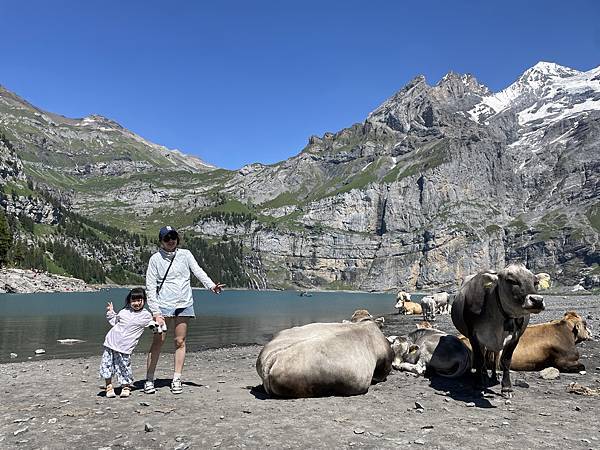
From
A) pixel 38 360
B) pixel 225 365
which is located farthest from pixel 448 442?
pixel 38 360

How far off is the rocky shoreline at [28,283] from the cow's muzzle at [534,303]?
155 meters

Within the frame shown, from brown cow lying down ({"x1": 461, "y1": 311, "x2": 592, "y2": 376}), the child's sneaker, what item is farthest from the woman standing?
brown cow lying down ({"x1": 461, "y1": 311, "x2": 592, "y2": 376})

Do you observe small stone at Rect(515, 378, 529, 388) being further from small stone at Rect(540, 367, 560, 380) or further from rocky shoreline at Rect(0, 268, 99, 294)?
rocky shoreline at Rect(0, 268, 99, 294)

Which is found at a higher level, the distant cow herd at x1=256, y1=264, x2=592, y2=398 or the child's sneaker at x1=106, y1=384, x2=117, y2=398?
the distant cow herd at x1=256, y1=264, x2=592, y2=398

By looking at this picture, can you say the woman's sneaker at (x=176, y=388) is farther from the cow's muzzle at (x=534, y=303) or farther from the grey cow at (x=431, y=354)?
the cow's muzzle at (x=534, y=303)

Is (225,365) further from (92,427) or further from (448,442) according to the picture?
(448,442)

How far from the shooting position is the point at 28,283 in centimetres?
14800

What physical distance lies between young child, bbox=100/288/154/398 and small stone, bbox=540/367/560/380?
42.5ft

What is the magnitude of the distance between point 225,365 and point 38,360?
35.7ft

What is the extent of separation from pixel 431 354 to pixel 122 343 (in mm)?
10118

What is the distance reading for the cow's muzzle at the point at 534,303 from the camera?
429 inches

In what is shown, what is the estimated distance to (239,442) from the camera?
8523mm

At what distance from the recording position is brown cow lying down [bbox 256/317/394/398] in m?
11.9

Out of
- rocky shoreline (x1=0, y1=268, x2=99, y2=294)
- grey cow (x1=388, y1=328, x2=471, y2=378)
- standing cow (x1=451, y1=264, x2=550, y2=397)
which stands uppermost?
standing cow (x1=451, y1=264, x2=550, y2=397)
